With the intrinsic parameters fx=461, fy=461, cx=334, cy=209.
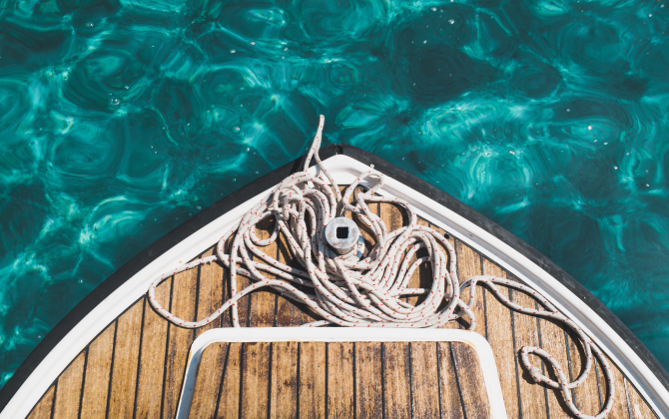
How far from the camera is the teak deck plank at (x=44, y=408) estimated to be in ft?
7.22

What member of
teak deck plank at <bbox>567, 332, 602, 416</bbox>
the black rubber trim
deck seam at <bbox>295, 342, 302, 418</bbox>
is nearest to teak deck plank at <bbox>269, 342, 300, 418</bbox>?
deck seam at <bbox>295, 342, 302, 418</bbox>

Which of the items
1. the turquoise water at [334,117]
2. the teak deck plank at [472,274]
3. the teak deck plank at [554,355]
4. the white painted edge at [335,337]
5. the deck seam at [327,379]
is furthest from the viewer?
the turquoise water at [334,117]

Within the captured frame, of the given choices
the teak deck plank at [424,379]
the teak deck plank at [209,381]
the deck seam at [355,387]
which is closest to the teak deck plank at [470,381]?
the teak deck plank at [424,379]

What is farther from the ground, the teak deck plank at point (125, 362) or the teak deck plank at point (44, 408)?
the teak deck plank at point (125, 362)

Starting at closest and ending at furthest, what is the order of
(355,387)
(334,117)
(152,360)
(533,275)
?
(355,387) → (152,360) → (533,275) → (334,117)

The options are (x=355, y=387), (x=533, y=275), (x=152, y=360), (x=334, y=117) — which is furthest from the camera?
(x=334, y=117)

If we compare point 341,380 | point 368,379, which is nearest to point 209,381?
point 341,380

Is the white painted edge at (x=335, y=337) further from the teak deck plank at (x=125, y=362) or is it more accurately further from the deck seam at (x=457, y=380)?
the teak deck plank at (x=125, y=362)

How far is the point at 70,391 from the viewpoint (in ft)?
7.30

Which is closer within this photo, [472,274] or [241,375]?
[241,375]

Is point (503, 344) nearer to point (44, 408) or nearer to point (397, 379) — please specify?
point (397, 379)

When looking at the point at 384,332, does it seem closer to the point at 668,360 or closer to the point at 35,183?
the point at 668,360

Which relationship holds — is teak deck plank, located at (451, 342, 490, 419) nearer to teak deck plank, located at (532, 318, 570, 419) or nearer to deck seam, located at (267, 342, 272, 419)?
teak deck plank, located at (532, 318, 570, 419)

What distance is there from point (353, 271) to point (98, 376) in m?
1.35
